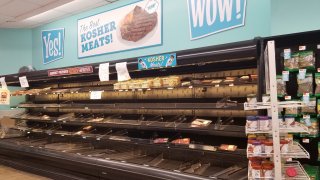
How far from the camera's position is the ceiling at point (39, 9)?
536 cm

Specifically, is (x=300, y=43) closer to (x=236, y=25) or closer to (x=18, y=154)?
(x=236, y=25)

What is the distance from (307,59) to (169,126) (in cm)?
192

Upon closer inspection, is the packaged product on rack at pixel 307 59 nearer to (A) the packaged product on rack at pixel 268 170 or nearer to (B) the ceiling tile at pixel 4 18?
(A) the packaged product on rack at pixel 268 170

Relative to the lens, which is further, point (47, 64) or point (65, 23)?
point (47, 64)

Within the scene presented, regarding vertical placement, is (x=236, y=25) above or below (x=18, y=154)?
above

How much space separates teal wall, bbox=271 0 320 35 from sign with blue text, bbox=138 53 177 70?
1254 millimetres

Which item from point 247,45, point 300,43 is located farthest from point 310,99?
point 247,45

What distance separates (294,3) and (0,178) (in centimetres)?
549

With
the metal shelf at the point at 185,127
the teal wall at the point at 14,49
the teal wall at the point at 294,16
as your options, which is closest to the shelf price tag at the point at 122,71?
the metal shelf at the point at 185,127

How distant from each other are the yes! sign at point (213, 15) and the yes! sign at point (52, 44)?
3550mm

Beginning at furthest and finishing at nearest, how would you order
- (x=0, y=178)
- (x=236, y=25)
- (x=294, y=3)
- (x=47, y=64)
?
(x=47, y=64) → (x=0, y=178) → (x=236, y=25) → (x=294, y=3)

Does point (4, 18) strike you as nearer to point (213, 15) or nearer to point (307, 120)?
point (213, 15)

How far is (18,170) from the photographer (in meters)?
5.81

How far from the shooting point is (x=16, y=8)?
5.68 metres
